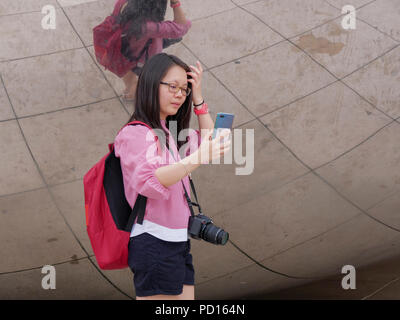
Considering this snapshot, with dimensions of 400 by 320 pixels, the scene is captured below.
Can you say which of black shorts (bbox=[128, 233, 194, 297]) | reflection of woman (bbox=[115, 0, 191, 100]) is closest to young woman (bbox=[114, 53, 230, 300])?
black shorts (bbox=[128, 233, 194, 297])

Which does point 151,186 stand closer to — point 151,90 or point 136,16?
point 151,90

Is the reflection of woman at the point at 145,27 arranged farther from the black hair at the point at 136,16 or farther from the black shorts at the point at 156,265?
the black shorts at the point at 156,265

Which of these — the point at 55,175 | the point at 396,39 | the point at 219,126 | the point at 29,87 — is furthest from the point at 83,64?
the point at 396,39

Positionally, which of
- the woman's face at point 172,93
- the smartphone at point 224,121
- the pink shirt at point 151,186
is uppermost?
the woman's face at point 172,93

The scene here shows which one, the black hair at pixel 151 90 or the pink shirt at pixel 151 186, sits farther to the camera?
the black hair at pixel 151 90

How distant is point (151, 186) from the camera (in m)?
Result: 1.90

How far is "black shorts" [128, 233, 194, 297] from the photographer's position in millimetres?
1997

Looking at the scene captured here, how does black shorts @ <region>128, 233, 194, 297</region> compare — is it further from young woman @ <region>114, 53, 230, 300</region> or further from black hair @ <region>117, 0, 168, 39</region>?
black hair @ <region>117, 0, 168, 39</region>

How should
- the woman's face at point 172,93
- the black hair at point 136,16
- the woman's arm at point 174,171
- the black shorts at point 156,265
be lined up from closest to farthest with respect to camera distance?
the woman's arm at point 174,171
the black shorts at point 156,265
the woman's face at point 172,93
the black hair at point 136,16

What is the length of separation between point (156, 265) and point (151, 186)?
279 millimetres

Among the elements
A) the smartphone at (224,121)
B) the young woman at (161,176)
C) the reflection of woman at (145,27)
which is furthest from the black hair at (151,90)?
the reflection of woman at (145,27)

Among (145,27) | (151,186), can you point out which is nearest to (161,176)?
(151,186)

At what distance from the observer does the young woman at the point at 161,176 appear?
1.92 metres

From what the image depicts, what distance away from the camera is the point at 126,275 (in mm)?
3031
